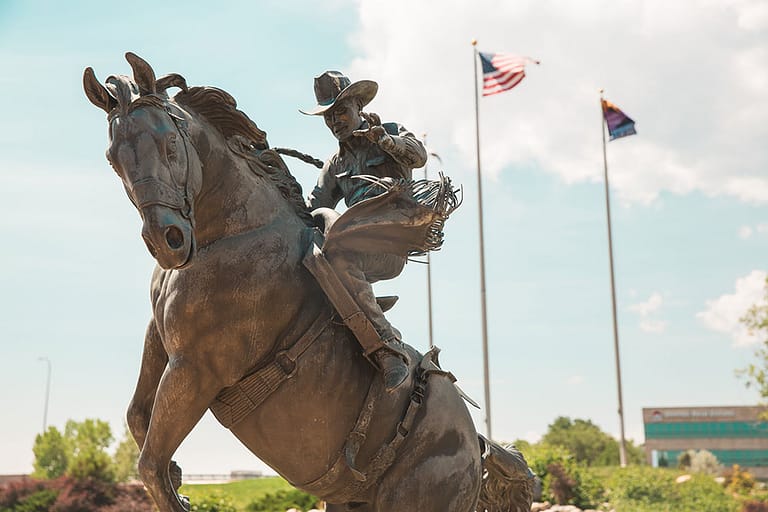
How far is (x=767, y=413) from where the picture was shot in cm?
3762

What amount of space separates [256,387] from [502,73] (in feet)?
76.6

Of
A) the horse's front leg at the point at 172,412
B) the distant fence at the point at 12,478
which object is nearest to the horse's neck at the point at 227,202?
the horse's front leg at the point at 172,412

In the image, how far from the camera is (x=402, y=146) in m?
5.00

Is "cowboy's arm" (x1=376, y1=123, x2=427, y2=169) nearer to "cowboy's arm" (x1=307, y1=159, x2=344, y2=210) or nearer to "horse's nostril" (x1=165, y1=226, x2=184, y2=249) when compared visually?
"cowboy's arm" (x1=307, y1=159, x2=344, y2=210)

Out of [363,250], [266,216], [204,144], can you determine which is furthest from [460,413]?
[204,144]

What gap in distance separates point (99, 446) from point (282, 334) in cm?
4036

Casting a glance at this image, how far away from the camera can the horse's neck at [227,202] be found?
4.44 m

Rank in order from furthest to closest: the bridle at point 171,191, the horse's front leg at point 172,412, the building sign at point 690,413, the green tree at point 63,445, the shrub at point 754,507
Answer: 1. the building sign at point 690,413
2. the green tree at point 63,445
3. the shrub at point 754,507
4. the horse's front leg at point 172,412
5. the bridle at point 171,191

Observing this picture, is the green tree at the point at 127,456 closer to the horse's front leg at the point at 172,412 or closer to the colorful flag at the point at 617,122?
the colorful flag at the point at 617,122

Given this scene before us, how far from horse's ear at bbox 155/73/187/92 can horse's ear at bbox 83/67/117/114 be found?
22 centimetres

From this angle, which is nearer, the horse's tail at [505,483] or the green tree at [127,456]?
the horse's tail at [505,483]

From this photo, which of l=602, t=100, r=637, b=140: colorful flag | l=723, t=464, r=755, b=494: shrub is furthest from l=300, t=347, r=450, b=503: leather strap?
l=723, t=464, r=755, b=494: shrub

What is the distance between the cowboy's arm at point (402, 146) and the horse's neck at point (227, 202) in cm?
76

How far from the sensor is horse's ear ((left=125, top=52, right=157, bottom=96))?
399 centimetres
